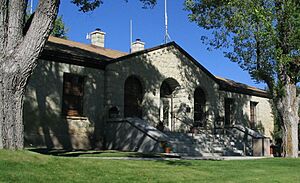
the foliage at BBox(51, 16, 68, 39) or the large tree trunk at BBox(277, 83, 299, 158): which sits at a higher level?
the foliage at BBox(51, 16, 68, 39)

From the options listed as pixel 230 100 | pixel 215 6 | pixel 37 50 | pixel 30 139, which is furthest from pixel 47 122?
pixel 230 100

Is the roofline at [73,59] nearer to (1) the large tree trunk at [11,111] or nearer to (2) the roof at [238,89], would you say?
(1) the large tree trunk at [11,111]

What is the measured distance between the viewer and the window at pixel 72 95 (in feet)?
60.1

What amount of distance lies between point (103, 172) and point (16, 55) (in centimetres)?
338

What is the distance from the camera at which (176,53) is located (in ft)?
77.2

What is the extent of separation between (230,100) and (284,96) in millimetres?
8778

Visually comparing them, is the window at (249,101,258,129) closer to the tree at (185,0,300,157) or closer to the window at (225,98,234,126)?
the window at (225,98,234,126)

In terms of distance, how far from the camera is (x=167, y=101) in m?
23.3

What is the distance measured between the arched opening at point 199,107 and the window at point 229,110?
293 cm

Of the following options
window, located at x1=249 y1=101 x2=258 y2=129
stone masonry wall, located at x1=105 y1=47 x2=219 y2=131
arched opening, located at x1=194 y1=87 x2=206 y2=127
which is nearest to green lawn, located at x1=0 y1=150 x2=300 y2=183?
stone masonry wall, located at x1=105 y1=47 x2=219 y2=131

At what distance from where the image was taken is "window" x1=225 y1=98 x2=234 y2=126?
27.2 metres

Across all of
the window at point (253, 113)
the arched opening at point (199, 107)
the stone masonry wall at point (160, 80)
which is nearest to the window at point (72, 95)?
the stone masonry wall at point (160, 80)

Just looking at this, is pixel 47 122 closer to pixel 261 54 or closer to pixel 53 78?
pixel 53 78

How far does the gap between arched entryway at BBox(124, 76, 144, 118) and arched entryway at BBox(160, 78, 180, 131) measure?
213cm
